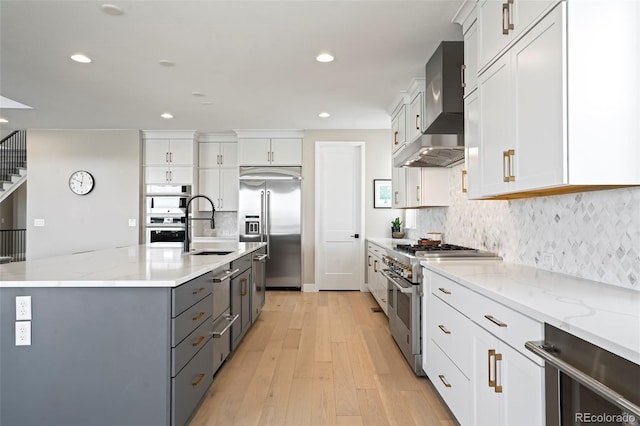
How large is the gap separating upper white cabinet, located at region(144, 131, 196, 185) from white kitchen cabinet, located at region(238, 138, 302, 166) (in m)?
0.86

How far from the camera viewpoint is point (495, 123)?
7.20 feet

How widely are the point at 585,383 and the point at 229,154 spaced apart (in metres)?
6.27

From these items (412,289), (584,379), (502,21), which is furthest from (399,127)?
(584,379)

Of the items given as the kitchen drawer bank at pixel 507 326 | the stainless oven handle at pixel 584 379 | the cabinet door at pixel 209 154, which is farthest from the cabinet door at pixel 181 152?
the stainless oven handle at pixel 584 379

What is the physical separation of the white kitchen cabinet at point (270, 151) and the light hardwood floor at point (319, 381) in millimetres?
2762

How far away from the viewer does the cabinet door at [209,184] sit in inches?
264

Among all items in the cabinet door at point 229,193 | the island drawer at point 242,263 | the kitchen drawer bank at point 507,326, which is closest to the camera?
the kitchen drawer bank at point 507,326

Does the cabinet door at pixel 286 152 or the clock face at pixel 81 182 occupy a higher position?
the cabinet door at pixel 286 152

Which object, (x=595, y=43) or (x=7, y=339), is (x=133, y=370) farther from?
(x=595, y=43)

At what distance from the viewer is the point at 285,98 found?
470 cm

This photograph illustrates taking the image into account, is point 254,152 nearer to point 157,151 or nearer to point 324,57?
point 157,151

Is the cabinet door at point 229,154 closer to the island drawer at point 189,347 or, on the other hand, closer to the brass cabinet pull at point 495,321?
the island drawer at point 189,347

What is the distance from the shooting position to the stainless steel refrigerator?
6.31 m

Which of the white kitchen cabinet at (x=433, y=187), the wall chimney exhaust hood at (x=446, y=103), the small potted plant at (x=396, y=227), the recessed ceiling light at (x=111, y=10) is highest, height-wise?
the recessed ceiling light at (x=111, y=10)
